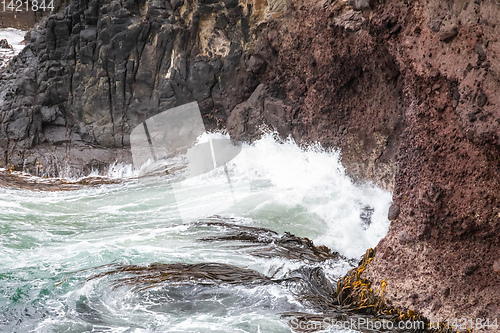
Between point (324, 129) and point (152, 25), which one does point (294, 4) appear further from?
point (152, 25)

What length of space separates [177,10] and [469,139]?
28.3 feet

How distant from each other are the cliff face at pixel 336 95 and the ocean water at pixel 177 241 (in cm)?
76

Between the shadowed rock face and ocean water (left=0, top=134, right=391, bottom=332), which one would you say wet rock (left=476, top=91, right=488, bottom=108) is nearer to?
ocean water (left=0, top=134, right=391, bottom=332)

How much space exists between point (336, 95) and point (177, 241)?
13.7 ft

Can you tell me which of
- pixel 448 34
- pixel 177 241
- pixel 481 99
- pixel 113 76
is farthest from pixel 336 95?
pixel 113 76

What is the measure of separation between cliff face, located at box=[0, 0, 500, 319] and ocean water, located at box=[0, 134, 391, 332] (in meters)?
0.76

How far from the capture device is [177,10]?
10.4 meters

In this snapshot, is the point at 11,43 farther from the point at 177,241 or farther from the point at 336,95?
the point at 177,241

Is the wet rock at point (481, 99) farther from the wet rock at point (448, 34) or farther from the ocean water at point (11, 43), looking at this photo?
the ocean water at point (11, 43)

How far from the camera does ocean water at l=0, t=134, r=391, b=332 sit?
3723mm

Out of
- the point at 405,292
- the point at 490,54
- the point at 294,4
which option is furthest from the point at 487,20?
the point at 294,4

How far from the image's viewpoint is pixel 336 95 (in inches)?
316

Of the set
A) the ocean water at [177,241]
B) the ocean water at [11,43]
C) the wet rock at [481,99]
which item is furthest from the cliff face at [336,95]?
the ocean water at [11,43]

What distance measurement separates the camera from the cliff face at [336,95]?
3.18 meters
